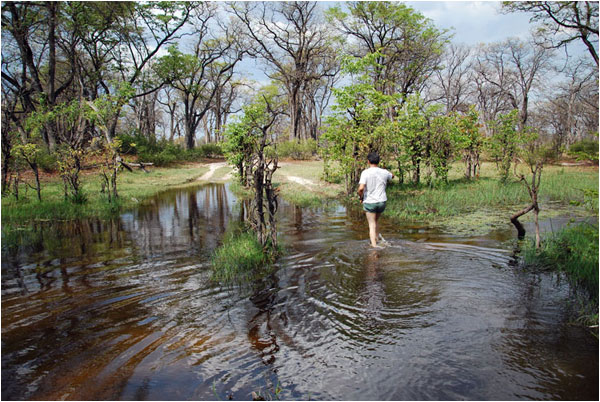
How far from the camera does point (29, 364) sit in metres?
3.49

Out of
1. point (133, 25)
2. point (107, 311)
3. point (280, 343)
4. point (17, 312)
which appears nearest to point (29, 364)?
point (107, 311)

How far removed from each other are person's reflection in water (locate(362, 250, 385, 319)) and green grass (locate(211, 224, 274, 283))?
5.42 ft

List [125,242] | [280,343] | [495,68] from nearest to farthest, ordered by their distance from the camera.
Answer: [280,343] → [125,242] → [495,68]

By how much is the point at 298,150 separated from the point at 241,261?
29.7 meters

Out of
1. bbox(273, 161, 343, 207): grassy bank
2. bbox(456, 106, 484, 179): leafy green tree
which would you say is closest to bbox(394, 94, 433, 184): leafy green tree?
bbox(456, 106, 484, 179): leafy green tree

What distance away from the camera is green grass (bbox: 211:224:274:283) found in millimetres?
5828

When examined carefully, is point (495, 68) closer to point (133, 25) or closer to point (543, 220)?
point (133, 25)

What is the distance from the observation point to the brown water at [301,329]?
122 inches

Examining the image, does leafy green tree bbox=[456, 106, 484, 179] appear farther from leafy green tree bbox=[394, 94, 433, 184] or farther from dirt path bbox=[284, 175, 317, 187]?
dirt path bbox=[284, 175, 317, 187]

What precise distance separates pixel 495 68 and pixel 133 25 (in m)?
38.7

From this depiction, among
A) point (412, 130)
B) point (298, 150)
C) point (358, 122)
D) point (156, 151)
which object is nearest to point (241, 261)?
point (358, 122)

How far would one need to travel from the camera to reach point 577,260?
5.22 metres

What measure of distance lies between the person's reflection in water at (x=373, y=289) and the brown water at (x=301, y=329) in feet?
Result: 0.08

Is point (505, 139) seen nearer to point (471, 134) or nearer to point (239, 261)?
point (471, 134)
